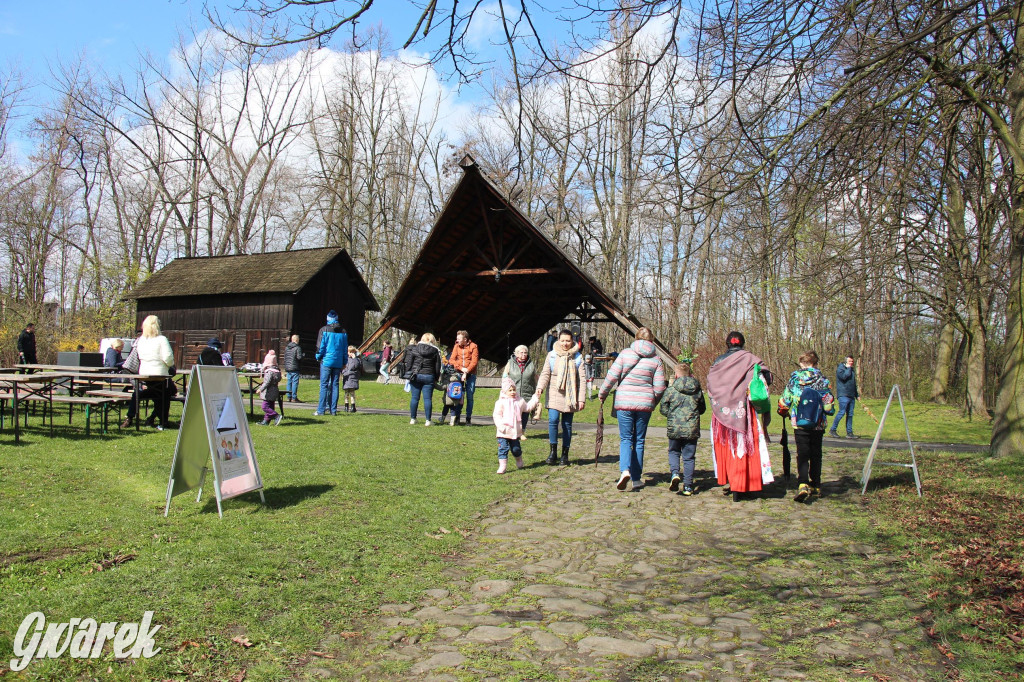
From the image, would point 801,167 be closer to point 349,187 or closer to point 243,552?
point 243,552

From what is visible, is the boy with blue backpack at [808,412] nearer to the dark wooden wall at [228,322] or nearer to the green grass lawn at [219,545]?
the green grass lawn at [219,545]

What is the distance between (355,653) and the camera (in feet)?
14.2

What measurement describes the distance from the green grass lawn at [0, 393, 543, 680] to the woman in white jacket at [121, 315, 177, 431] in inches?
55.9

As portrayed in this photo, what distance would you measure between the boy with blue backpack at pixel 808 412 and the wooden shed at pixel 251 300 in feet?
93.2

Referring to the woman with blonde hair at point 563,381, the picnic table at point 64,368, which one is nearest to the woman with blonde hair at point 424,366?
the woman with blonde hair at point 563,381

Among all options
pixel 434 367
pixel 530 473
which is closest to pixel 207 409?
pixel 530 473

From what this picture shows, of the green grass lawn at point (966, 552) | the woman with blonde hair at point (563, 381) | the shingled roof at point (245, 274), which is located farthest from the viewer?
the shingled roof at point (245, 274)

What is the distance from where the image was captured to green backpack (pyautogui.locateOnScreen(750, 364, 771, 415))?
886 centimetres

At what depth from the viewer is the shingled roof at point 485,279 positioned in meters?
20.7

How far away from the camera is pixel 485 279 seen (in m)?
24.2

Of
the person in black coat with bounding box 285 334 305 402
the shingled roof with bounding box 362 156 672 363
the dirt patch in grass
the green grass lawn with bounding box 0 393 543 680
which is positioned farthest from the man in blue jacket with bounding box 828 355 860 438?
the dirt patch in grass

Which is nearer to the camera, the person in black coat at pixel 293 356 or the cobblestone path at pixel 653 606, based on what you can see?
the cobblestone path at pixel 653 606

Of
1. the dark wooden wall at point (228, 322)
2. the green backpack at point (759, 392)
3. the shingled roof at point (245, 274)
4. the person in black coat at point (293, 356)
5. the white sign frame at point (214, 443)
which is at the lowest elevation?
the white sign frame at point (214, 443)

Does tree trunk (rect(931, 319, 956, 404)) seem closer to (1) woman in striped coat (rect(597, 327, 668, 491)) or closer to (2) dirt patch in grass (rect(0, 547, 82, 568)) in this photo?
(1) woman in striped coat (rect(597, 327, 668, 491))
